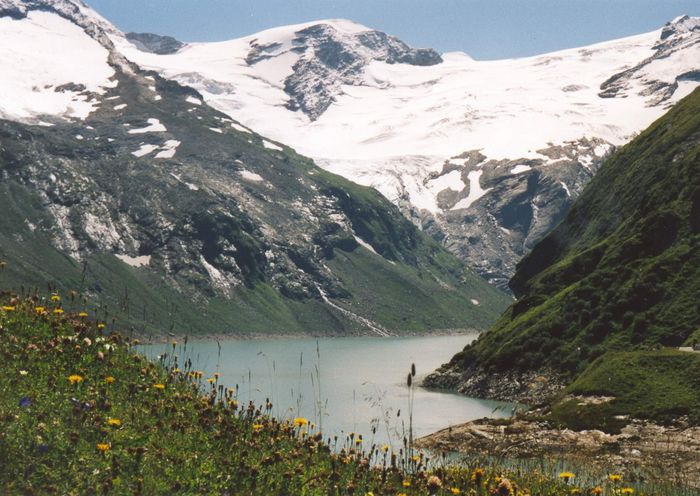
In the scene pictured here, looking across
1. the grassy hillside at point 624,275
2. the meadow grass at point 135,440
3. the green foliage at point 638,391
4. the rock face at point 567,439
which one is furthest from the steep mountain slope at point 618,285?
the meadow grass at point 135,440

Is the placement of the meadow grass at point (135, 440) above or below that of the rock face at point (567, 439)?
above

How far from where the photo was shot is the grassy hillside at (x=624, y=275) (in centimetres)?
11625

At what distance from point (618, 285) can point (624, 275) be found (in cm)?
244

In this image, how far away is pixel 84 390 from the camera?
18.4 meters

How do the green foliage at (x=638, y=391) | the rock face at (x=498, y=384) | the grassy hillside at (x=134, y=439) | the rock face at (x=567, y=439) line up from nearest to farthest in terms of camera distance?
the grassy hillside at (x=134, y=439), the rock face at (x=567, y=439), the green foliage at (x=638, y=391), the rock face at (x=498, y=384)

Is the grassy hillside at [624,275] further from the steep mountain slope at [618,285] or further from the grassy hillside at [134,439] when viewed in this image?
the grassy hillside at [134,439]

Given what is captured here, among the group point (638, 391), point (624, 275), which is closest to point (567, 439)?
point (638, 391)

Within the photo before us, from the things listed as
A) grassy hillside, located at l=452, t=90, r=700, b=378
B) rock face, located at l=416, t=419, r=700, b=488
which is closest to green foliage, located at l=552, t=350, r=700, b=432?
rock face, located at l=416, t=419, r=700, b=488

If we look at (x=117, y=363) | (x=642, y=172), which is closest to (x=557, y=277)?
(x=642, y=172)

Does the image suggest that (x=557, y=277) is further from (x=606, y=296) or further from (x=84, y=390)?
(x=84, y=390)

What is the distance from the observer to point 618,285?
420 feet

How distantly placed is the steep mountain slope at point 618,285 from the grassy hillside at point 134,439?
67.9m

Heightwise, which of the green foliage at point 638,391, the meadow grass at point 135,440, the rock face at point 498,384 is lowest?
the rock face at point 498,384

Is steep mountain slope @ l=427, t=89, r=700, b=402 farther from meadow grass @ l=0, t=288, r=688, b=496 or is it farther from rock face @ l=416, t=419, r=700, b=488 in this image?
meadow grass @ l=0, t=288, r=688, b=496
